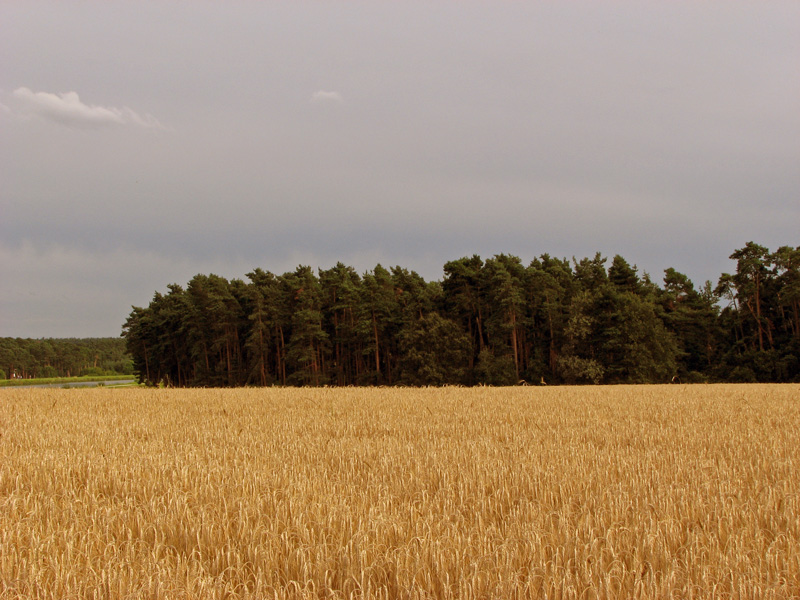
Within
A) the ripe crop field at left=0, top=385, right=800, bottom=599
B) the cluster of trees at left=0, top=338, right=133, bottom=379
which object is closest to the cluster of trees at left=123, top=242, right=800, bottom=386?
the ripe crop field at left=0, top=385, right=800, bottom=599

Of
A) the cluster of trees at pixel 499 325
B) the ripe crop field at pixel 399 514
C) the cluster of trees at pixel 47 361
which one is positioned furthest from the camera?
the cluster of trees at pixel 47 361

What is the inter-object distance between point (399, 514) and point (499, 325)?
1995 inches

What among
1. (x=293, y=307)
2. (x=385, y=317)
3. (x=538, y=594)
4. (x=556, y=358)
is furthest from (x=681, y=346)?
(x=538, y=594)

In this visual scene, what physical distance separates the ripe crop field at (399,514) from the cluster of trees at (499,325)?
4363cm

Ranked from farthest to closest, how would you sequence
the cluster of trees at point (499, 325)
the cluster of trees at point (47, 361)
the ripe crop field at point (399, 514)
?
the cluster of trees at point (47, 361), the cluster of trees at point (499, 325), the ripe crop field at point (399, 514)

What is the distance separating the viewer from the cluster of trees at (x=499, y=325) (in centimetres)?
5181

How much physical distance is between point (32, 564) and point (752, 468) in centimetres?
717

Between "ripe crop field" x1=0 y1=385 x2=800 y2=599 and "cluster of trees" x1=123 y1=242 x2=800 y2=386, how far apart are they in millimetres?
43627

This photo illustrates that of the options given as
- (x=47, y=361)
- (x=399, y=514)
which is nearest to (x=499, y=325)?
(x=399, y=514)

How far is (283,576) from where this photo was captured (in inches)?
135

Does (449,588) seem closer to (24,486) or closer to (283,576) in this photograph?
(283,576)

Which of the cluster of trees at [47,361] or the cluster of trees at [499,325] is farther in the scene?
the cluster of trees at [47,361]

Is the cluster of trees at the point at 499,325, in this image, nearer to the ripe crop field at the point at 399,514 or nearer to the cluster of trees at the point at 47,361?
the ripe crop field at the point at 399,514

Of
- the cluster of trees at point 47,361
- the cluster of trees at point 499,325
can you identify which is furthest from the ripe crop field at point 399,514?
the cluster of trees at point 47,361
